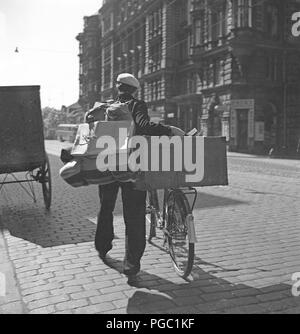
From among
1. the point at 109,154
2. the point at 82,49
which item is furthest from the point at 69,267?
the point at 82,49

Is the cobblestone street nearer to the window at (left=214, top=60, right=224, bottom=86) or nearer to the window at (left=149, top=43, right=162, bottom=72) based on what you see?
the window at (left=214, top=60, right=224, bottom=86)

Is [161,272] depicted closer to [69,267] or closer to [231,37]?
[69,267]

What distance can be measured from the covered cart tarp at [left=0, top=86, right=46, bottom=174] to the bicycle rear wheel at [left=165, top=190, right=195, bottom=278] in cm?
376

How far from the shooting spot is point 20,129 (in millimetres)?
7715

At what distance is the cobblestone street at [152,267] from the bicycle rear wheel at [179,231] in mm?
140

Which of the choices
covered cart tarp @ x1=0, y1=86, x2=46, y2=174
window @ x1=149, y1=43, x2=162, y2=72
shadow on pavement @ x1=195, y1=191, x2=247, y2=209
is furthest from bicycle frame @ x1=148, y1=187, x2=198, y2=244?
window @ x1=149, y1=43, x2=162, y2=72

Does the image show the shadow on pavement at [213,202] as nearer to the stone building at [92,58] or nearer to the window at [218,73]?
the window at [218,73]

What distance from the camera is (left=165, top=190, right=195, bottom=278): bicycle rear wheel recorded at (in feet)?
13.9

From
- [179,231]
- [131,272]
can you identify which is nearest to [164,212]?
[179,231]

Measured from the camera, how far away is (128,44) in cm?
6097

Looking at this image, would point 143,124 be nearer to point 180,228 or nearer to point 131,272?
point 180,228

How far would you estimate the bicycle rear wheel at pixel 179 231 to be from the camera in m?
4.22

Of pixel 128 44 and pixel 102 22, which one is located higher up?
pixel 102 22
